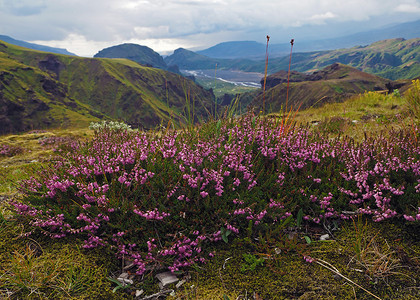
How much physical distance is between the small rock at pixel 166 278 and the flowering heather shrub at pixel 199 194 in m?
0.11

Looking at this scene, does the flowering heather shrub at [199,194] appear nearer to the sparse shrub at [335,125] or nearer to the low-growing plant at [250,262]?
the low-growing plant at [250,262]

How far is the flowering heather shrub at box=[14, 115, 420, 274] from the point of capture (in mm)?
3260

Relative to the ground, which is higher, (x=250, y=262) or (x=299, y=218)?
(x=299, y=218)

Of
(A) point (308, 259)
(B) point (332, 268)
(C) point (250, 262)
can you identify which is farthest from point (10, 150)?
(B) point (332, 268)

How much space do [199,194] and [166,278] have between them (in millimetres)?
1072

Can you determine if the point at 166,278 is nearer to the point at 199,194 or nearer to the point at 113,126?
the point at 199,194

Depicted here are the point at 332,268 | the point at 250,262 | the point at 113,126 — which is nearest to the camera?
the point at 332,268

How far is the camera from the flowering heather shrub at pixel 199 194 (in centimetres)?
326

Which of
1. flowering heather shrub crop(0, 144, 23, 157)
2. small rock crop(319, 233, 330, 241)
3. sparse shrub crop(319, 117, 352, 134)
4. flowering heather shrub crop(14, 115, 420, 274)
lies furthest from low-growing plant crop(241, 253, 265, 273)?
flowering heather shrub crop(0, 144, 23, 157)

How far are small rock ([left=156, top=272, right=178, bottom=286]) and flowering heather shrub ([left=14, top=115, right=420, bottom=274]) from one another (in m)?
0.11

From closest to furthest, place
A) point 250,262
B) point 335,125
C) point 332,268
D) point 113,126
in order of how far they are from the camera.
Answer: point 332,268
point 250,262
point 335,125
point 113,126

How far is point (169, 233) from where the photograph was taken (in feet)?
10.7

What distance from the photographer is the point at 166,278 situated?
9.77ft

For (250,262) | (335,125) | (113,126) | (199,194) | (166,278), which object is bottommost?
(166,278)
